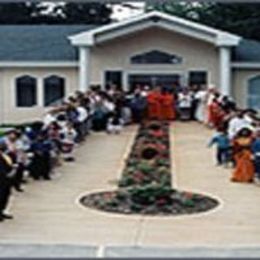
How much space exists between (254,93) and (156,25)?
15.2ft

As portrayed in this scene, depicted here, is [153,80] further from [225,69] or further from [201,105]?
[201,105]

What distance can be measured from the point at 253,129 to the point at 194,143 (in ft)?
15.7

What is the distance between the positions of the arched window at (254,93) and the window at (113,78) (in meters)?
4.83

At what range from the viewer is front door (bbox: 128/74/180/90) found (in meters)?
30.3

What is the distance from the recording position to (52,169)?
1769 cm

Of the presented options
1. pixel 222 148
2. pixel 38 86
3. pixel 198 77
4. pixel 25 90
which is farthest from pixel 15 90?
pixel 222 148

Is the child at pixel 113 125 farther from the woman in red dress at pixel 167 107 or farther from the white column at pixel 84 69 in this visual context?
the white column at pixel 84 69

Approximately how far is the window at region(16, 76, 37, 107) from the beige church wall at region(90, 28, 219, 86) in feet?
7.49

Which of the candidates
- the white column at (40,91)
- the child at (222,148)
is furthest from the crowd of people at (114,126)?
the white column at (40,91)

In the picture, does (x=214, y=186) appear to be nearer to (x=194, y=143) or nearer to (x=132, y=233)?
(x=132, y=233)

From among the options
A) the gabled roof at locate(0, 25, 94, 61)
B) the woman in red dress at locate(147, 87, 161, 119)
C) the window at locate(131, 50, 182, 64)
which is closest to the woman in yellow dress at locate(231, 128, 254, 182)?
the woman in red dress at locate(147, 87, 161, 119)

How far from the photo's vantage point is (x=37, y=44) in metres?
32.5

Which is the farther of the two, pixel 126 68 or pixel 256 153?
pixel 126 68

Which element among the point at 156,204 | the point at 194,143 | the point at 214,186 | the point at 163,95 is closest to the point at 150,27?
the point at 163,95
